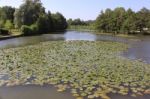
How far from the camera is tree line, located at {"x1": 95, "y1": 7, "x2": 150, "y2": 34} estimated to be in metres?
58.7

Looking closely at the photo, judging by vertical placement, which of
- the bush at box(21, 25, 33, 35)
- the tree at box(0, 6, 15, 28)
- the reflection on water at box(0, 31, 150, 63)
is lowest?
the reflection on water at box(0, 31, 150, 63)

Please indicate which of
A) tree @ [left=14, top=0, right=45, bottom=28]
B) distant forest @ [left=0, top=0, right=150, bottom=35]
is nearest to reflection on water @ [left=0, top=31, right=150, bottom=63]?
distant forest @ [left=0, top=0, right=150, bottom=35]

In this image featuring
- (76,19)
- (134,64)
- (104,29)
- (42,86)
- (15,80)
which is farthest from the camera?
(76,19)

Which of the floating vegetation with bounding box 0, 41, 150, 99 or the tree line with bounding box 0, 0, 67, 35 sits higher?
the tree line with bounding box 0, 0, 67, 35

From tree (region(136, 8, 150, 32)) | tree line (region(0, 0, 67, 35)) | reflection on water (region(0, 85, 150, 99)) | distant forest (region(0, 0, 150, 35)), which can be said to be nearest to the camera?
reflection on water (region(0, 85, 150, 99))

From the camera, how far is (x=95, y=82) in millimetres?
11148

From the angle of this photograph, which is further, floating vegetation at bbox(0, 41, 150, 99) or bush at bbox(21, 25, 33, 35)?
bush at bbox(21, 25, 33, 35)

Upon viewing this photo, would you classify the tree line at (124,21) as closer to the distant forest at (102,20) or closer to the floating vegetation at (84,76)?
the distant forest at (102,20)

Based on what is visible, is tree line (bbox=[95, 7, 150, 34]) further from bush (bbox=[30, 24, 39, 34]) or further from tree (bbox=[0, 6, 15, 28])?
tree (bbox=[0, 6, 15, 28])

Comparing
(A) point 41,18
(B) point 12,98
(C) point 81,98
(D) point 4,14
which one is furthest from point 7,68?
(D) point 4,14

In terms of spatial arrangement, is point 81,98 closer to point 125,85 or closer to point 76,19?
point 125,85

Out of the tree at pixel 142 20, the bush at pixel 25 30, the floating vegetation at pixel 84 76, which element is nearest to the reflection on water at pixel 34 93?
the floating vegetation at pixel 84 76

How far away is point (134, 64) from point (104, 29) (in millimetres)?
53176

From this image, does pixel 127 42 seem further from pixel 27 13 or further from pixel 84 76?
pixel 27 13
